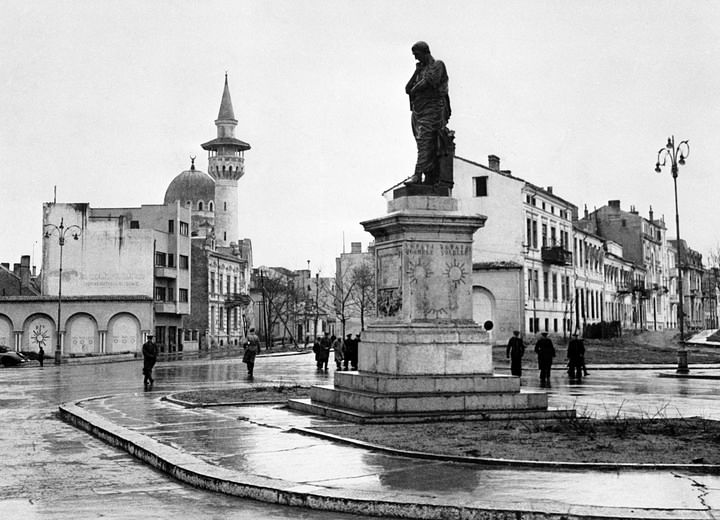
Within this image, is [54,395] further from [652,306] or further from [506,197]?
[652,306]

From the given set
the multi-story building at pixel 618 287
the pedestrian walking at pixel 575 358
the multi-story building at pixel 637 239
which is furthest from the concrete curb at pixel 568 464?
the multi-story building at pixel 637 239

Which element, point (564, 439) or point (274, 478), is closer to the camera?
point (274, 478)

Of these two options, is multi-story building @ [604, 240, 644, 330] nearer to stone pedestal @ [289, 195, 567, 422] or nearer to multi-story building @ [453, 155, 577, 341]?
multi-story building @ [453, 155, 577, 341]

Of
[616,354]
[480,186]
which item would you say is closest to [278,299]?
[480,186]

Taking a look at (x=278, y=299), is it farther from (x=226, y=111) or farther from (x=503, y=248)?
(x=503, y=248)

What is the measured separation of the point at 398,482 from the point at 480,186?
51.1 meters

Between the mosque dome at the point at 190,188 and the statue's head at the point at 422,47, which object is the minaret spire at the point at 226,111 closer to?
the mosque dome at the point at 190,188

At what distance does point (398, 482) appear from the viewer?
906cm

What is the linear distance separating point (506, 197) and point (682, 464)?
49407mm

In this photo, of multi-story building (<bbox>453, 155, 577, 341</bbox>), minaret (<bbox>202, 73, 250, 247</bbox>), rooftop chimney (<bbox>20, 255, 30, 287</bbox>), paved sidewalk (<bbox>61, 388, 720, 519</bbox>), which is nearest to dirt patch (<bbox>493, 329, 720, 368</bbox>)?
multi-story building (<bbox>453, 155, 577, 341</bbox>)

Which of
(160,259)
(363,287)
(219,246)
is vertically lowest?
(363,287)

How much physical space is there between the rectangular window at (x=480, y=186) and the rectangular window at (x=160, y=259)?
27.7 m

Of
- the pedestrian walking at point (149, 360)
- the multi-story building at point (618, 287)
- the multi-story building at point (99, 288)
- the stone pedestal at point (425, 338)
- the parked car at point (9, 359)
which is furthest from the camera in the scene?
the multi-story building at point (618, 287)

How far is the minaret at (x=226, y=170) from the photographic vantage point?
132 m
